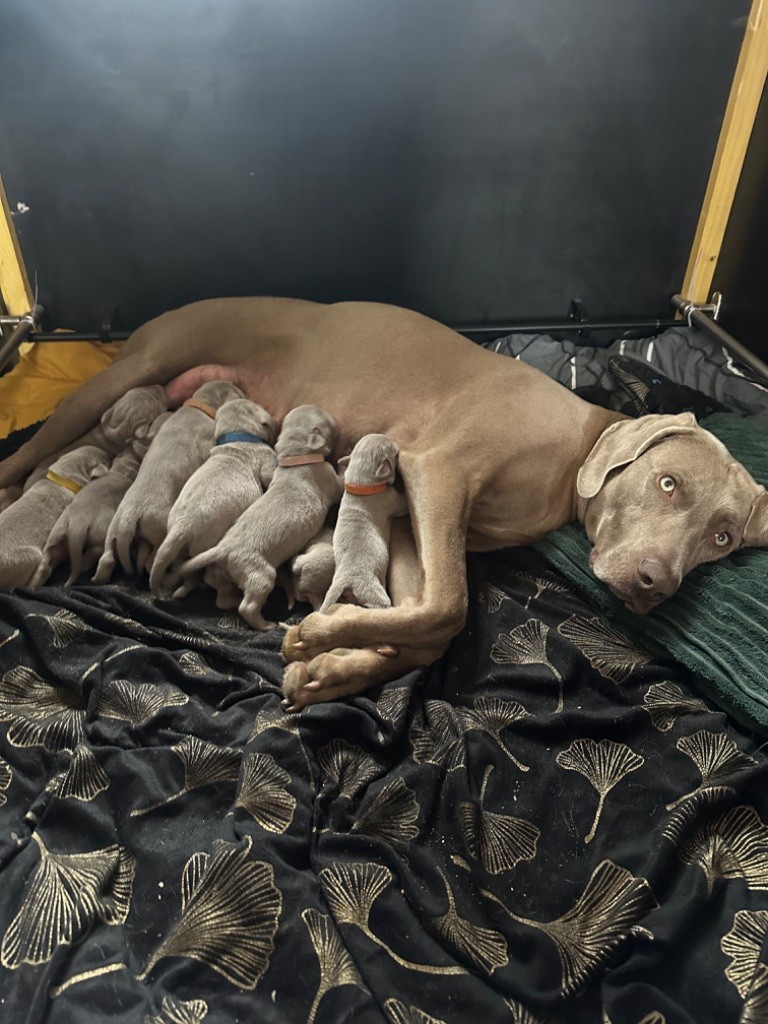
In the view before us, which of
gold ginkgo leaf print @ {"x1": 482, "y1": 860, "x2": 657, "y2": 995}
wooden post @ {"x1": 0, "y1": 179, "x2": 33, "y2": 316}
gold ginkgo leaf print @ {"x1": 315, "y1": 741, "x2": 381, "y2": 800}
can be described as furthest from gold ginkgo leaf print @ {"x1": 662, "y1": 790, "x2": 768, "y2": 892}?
wooden post @ {"x1": 0, "y1": 179, "x2": 33, "y2": 316}

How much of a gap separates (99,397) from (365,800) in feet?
5.39

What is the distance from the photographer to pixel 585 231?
9.84ft

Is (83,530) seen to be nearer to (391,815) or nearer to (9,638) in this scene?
(9,638)

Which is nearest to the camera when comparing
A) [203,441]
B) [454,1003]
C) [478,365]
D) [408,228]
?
[454,1003]

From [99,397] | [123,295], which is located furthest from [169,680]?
[123,295]

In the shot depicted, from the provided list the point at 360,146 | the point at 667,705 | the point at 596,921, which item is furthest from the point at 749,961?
the point at 360,146

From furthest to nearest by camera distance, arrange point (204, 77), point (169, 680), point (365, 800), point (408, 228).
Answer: point (408, 228), point (204, 77), point (169, 680), point (365, 800)

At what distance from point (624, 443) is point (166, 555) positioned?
1.22 m

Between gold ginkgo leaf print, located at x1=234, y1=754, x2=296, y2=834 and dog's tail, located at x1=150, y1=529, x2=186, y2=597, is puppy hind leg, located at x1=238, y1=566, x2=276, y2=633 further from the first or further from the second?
gold ginkgo leaf print, located at x1=234, y1=754, x2=296, y2=834

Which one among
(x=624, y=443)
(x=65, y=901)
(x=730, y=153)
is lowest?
(x=65, y=901)

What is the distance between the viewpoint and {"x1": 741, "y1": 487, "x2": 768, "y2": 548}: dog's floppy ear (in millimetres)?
1897

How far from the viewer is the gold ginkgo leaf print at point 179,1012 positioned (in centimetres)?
113

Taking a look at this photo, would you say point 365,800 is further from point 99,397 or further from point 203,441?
point 99,397

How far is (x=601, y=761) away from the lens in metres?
1.58
